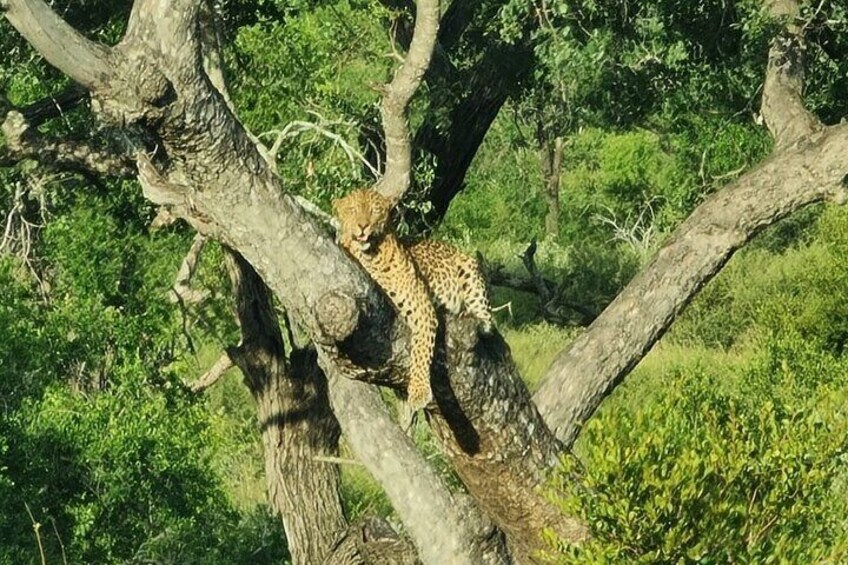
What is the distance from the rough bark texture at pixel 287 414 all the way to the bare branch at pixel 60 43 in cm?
541

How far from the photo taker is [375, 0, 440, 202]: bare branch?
9508 millimetres

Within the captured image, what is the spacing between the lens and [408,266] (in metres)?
7.31

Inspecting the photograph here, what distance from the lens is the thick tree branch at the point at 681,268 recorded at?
9414mm

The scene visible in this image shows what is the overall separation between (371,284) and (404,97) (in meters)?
3.37

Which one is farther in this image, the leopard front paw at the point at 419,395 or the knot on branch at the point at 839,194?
the knot on branch at the point at 839,194

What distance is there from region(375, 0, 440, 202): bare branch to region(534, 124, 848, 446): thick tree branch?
1308 mm

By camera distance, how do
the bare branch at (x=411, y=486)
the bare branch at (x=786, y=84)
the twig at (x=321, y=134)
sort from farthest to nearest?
the twig at (x=321, y=134) < the bare branch at (x=786, y=84) < the bare branch at (x=411, y=486)

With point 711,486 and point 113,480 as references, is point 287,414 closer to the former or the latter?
point 113,480

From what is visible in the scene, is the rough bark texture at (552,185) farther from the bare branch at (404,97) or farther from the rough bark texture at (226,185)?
the rough bark texture at (226,185)

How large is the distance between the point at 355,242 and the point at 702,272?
2871 mm

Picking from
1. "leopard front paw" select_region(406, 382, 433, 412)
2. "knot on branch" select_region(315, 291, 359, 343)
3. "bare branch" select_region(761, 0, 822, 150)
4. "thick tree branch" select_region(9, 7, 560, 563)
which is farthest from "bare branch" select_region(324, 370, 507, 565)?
"bare branch" select_region(761, 0, 822, 150)

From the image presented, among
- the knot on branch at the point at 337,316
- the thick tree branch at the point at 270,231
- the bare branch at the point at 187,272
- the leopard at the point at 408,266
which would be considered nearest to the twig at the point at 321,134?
the bare branch at the point at 187,272

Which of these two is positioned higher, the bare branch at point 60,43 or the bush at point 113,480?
the bare branch at point 60,43

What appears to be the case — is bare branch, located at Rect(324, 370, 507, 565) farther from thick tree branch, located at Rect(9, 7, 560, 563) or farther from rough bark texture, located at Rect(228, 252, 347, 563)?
rough bark texture, located at Rect(228, 252, 347, 563)
